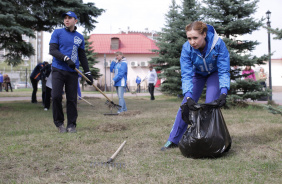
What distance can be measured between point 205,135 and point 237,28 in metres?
7.91

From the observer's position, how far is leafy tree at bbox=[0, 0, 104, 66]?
8.59 m

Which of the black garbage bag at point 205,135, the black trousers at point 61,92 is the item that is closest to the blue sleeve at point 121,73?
the black trousers at point 61,92

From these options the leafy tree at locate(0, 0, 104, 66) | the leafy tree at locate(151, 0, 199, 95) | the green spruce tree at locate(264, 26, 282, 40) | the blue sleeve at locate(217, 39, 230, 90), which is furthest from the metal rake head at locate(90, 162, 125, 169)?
the leafy tree at locate(151, 0, 199, 95)

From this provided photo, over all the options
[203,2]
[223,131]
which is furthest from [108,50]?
[223,131]

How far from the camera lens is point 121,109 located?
9.43 metres

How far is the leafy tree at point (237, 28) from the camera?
10.5 meters

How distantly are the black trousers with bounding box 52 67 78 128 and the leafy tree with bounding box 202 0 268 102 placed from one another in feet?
20.2

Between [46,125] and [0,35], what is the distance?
3943mm

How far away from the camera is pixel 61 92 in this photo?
5676 millimetres

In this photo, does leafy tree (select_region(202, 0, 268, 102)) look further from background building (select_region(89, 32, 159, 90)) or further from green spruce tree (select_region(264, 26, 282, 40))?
background building (select_region(89, 32, 159, 90))

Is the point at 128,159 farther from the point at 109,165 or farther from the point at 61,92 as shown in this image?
the point at 61,92

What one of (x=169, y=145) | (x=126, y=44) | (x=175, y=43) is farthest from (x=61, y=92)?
(x=126, y=44)

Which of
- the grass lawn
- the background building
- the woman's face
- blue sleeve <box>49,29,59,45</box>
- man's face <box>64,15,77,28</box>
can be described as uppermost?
the background building

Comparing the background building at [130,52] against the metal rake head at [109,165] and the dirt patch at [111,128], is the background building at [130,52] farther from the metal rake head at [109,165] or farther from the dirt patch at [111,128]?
the metal rake head at [109,165]
